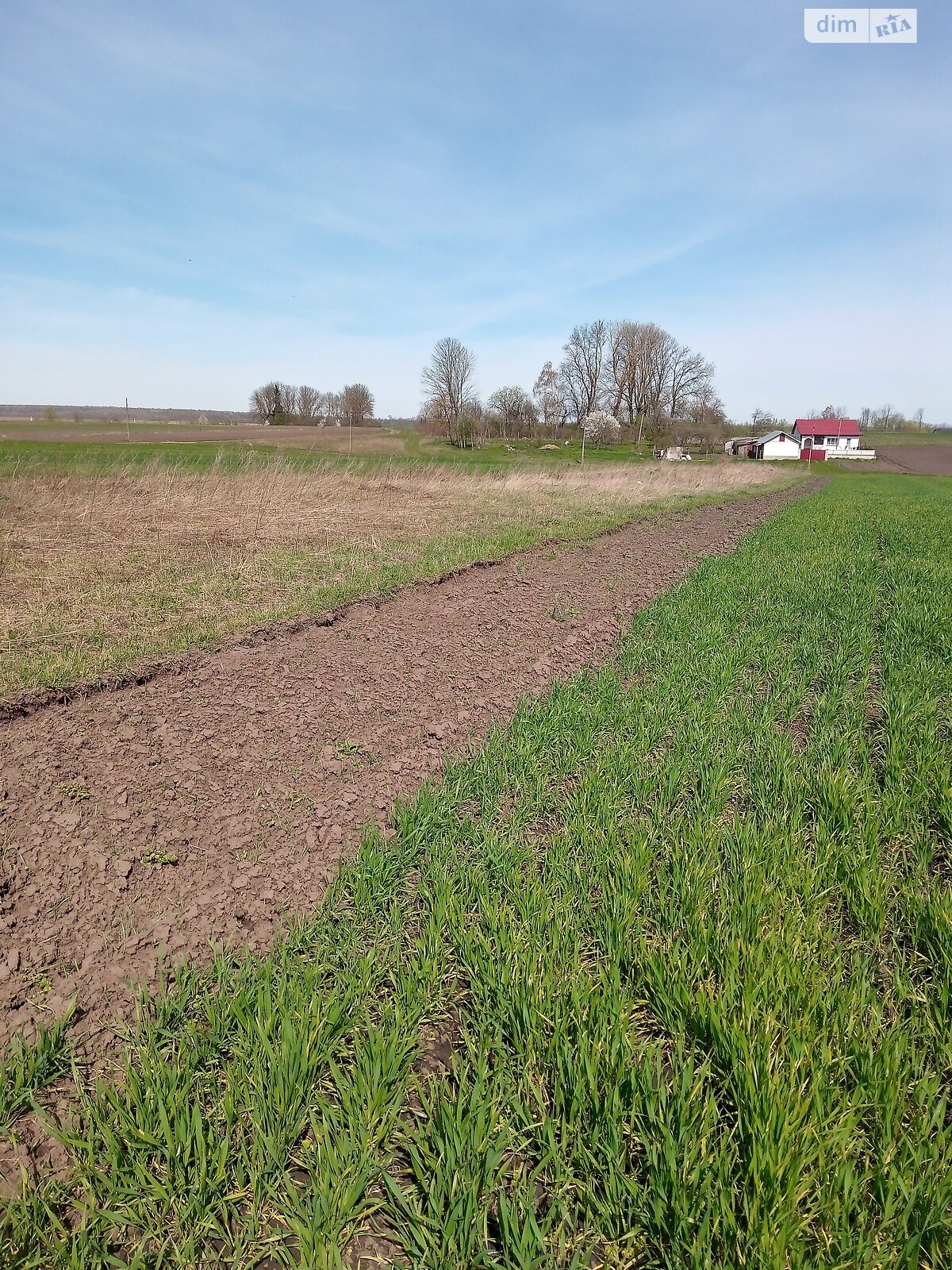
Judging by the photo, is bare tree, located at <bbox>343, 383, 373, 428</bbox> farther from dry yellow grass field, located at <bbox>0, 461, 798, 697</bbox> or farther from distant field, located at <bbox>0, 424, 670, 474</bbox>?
dry yellow grass field, located at <bbox>0, 461, 798, 697</bbox>

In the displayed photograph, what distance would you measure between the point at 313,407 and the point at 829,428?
67.5 m

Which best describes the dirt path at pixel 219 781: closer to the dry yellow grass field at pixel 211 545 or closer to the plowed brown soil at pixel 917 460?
the dry yellow grass field at pixel 211 545

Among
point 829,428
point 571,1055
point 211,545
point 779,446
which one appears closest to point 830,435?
point 829,428

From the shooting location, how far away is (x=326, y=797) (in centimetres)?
376

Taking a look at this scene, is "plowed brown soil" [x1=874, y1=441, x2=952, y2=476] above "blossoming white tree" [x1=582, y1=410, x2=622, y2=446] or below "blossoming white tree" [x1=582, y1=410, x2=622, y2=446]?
below

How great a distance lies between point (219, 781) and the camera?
3.84 m

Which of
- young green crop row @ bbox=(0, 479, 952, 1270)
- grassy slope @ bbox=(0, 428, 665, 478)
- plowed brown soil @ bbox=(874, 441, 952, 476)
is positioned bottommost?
plowed brown soil @ bbox=(874, 441, 952, 476)

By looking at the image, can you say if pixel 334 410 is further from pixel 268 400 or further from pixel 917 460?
pixel 917 460

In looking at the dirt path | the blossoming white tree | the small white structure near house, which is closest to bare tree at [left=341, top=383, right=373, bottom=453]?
the blossoming white tree

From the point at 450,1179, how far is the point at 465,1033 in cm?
47

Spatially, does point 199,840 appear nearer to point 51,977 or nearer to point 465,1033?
point 51,977

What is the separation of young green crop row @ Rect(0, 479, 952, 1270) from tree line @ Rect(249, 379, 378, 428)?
68.4 metres

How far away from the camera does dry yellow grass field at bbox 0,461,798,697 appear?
6.57 m

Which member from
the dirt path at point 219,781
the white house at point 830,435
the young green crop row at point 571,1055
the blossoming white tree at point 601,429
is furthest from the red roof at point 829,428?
the young green crop row at point 571,1055
